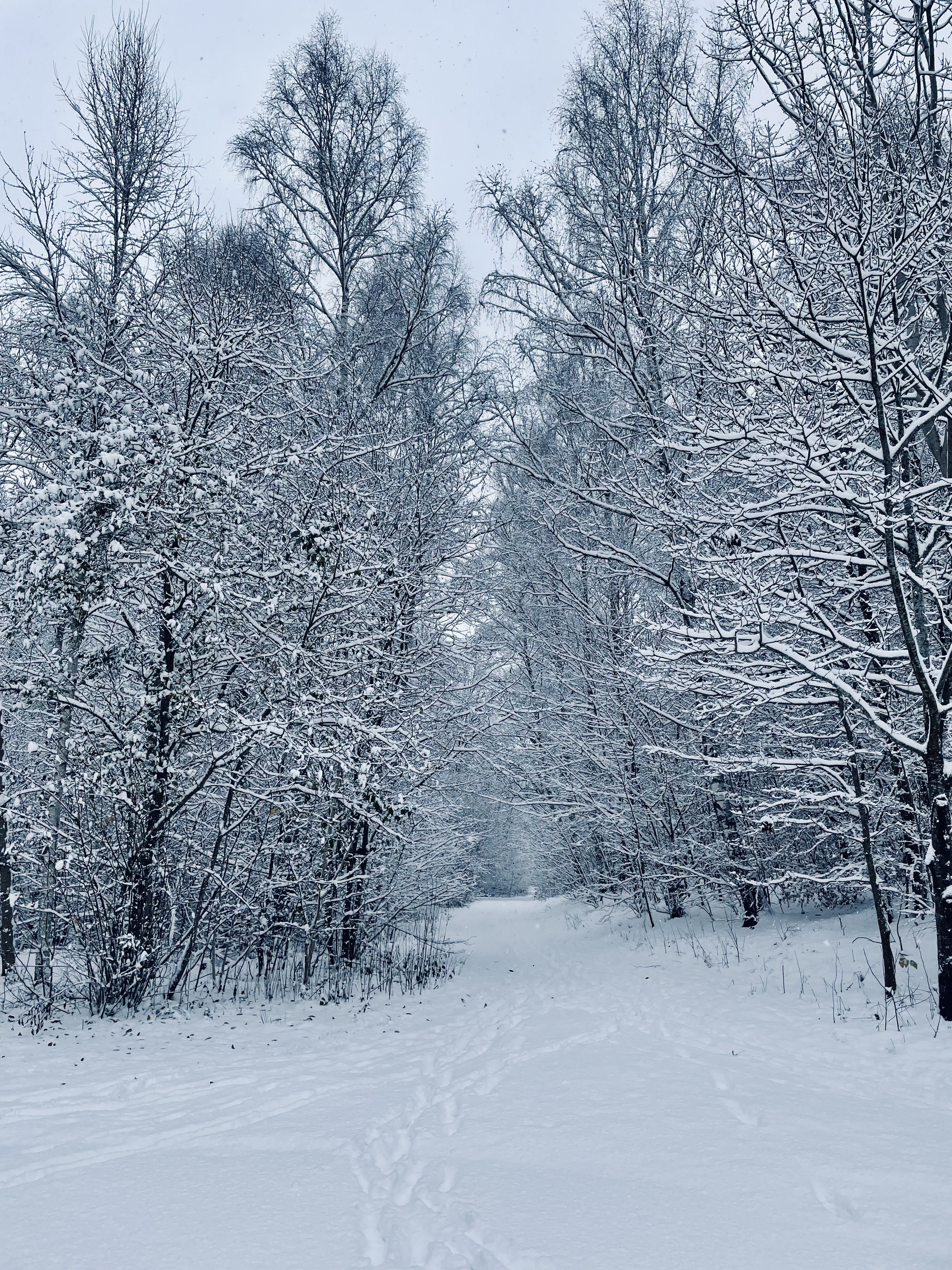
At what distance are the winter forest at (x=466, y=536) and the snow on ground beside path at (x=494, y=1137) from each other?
0.09 meters

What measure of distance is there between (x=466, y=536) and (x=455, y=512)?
0.36 meters

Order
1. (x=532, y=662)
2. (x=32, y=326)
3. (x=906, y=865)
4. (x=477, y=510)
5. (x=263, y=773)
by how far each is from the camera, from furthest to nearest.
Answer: (x=532, y=662) < (x=477, y=510) < (x=32, y=326) < (x=263, y=773) < (x=906, y=865)

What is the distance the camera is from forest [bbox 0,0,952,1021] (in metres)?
5.76

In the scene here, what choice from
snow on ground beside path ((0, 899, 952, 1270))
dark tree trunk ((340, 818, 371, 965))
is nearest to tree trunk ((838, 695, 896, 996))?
snow on ground beside path ((0, 899, 952, 1270))

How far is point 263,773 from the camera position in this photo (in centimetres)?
775

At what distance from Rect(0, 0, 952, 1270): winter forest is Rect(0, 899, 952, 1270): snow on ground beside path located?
91 millimetres

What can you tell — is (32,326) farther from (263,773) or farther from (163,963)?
(163,963)

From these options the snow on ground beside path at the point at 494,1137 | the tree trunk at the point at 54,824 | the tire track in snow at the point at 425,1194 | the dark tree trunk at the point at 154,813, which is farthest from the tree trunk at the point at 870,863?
the tree trunk at the point at 54,824

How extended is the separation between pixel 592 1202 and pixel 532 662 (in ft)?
34.4

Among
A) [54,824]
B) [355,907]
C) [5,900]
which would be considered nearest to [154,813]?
[54,824]

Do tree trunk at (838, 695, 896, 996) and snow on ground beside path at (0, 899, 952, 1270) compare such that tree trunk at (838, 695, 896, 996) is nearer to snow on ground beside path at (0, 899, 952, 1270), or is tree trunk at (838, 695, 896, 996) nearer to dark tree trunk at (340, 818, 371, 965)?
snow on ground beside path at (0, 899, 952, 1270)

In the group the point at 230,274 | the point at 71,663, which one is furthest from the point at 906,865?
the point at 230,274

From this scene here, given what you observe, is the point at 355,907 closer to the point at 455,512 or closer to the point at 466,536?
the point at 466,536

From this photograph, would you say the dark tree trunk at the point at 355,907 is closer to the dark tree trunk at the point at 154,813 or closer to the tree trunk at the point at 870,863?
the dark tree trunk at the point at 154,813
